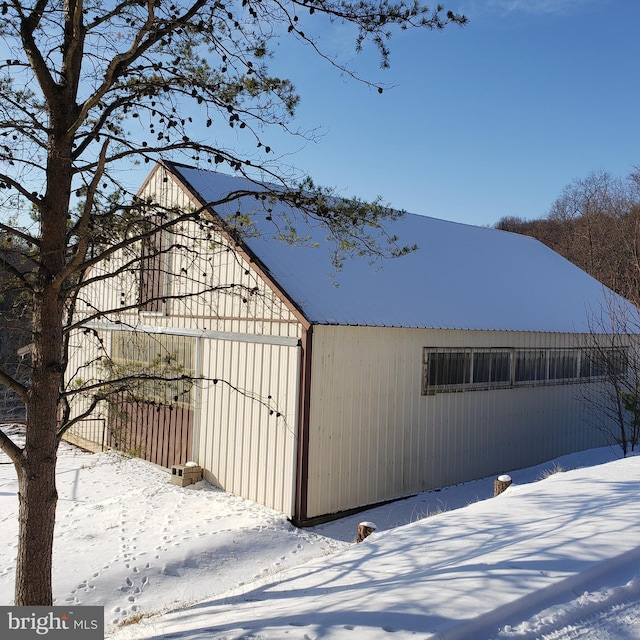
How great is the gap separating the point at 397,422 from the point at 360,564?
4861 millimetres

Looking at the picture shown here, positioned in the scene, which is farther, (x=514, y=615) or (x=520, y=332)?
(x=520, y=332)

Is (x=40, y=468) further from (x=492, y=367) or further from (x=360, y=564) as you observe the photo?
(x=492, y=367)

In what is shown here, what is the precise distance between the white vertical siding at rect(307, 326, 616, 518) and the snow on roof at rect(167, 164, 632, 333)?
30cm

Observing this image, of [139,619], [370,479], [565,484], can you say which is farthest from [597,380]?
[139,619]

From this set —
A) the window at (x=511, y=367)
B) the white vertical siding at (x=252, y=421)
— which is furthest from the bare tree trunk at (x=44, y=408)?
the window at (x=511, y=367)

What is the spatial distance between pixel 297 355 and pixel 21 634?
4.79 meters

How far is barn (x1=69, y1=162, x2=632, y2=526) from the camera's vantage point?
28.4 feet

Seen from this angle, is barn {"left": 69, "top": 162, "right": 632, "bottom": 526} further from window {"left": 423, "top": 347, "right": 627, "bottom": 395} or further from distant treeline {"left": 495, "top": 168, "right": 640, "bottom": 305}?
distant treeline {"left": 495, "top": 168, "right": 640, "bottom": 305}

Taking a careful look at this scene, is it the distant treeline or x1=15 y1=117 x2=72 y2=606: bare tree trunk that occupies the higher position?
the distant treeline

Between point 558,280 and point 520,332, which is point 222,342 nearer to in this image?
point 520,332

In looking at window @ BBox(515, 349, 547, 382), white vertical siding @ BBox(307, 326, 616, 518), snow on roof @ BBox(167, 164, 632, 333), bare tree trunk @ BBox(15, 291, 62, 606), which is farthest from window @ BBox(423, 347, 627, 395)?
bare tree trunk @ BBox(15, 291, 62, 606)

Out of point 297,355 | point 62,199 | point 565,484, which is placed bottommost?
point 565,484

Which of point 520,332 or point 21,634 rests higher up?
point 520,332

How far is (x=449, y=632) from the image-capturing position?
3221mm
